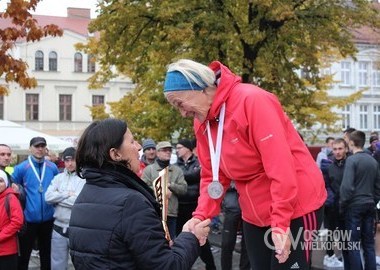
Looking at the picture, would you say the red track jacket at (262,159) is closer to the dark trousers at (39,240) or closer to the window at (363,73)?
the dark trousers at (39,240)

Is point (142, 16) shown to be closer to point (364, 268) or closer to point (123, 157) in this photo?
point (364, 268)

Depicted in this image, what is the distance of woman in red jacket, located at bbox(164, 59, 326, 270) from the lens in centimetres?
361

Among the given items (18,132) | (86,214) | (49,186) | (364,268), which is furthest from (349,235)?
(18,132)

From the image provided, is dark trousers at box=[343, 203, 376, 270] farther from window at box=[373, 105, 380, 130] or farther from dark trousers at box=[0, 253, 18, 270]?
window at box=[373, 105, 380, 130]

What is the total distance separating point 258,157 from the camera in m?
3.79

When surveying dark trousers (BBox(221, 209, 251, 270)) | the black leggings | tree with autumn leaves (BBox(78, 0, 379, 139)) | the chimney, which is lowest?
dark trousers (BBox(221, 209, 251, 270))

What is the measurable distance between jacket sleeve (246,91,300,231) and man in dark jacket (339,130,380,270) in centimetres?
517

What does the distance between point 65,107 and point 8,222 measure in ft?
153

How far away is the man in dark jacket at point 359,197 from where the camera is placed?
340 inches

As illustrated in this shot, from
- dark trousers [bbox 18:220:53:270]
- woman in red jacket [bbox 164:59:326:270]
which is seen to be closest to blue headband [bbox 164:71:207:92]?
woman in red jacket [bbox 164:59:326:270]

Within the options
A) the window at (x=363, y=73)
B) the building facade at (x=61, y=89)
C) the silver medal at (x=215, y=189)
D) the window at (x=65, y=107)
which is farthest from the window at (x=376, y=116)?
the silver medal at (x=215, y=189)

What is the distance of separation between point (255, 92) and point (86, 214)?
122cm

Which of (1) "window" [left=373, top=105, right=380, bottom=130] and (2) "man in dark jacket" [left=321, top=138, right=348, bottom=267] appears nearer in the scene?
(2) "man in dark jacket" [left=321, top=138, right=348, bottom=267]

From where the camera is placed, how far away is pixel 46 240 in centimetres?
915
